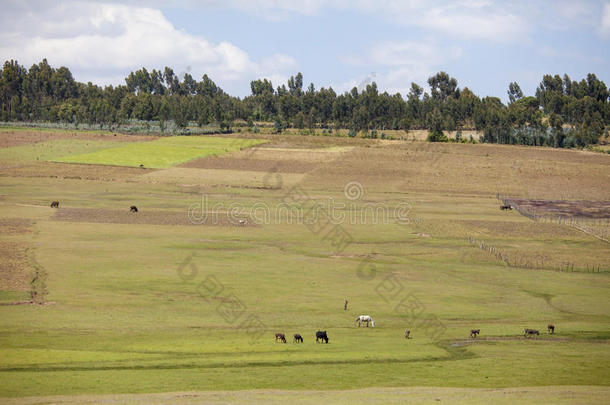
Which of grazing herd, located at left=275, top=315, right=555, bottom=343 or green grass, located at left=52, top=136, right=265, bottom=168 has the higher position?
green grass, located at left=52, top=136, right=265, bottom=168

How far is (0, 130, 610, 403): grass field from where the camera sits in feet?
120

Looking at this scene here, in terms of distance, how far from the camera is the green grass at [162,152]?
147875mm

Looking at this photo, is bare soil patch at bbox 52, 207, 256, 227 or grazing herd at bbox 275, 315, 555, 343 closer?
grazing herd at bbox 275, 315, 555, 343

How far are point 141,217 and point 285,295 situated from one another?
4067 centimetres

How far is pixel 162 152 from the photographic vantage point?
163375mm

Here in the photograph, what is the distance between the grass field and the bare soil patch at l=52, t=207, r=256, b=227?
1.30ft

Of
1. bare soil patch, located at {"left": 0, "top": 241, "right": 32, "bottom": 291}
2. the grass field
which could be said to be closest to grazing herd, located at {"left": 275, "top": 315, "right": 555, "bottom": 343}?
the grass field

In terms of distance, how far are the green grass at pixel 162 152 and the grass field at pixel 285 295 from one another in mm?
17813

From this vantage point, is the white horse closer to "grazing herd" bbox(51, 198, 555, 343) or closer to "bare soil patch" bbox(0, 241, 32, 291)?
A: "grazing herd" bbox(51, 198, 555, 343)

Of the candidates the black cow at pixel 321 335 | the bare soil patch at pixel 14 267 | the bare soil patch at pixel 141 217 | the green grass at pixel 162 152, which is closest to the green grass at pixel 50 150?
the green grass at pixel 162 152

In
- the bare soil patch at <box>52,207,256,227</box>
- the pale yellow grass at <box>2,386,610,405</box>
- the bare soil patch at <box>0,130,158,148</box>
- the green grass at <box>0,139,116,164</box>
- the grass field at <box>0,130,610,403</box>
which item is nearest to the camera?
the pale yellow grass at <box>2,386,610,405</box>

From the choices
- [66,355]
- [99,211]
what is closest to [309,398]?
[66,355]

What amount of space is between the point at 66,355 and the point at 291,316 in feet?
54.9

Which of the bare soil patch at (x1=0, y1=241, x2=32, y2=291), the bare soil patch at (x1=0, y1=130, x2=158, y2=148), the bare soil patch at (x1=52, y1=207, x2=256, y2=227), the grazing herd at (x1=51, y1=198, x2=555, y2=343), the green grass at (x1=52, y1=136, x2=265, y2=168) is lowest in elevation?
the grazing herd at (x1=51, y1=198, x2=555, y2=343)
